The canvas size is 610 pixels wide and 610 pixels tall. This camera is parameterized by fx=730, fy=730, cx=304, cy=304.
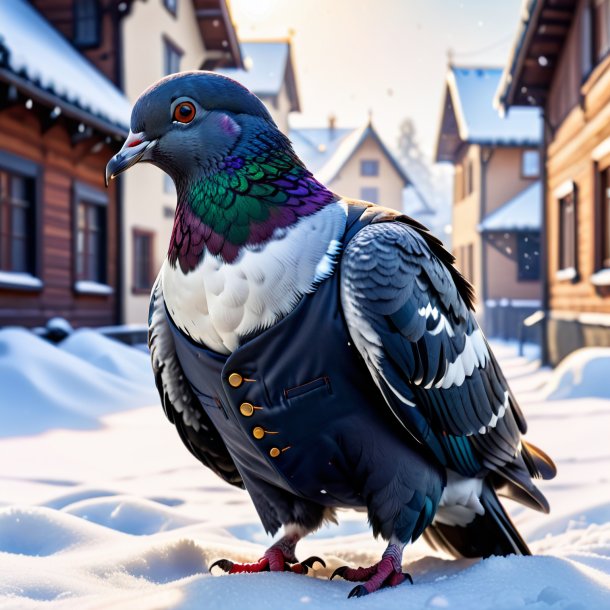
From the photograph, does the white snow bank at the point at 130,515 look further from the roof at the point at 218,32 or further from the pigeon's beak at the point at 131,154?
the roof at the point at 218,32

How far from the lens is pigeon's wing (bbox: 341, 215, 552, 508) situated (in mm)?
1562

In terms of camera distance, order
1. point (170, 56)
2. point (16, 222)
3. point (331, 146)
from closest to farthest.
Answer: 1. point (16, 222)
2. point (170, 56)
3. point (331, 146)

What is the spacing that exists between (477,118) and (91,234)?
11.9m

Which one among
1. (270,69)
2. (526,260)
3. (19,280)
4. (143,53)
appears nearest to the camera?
(19,280)

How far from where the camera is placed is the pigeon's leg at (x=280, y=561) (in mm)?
1914

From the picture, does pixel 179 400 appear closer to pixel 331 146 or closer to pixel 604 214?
pixel 604 214

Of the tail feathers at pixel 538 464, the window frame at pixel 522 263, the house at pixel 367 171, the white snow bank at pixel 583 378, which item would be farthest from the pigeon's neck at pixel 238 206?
the house at pixel 367 171

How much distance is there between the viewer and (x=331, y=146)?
30578 mm

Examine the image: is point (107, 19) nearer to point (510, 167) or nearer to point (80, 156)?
point (80, 156)

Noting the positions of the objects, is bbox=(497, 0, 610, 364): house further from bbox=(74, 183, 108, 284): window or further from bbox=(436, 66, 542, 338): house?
bbox=(436, 66, 542, 338): house

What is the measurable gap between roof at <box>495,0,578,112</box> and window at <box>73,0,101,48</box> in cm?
571

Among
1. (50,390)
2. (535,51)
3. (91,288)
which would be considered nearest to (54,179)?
(91,288)

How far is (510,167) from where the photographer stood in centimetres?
1798

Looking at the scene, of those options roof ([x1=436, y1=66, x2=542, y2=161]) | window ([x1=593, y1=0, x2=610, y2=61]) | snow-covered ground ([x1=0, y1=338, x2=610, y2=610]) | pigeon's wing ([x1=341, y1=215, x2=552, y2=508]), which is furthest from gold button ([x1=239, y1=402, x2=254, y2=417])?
roof ([x1=436, y1=66, x2=542, y2=161])
